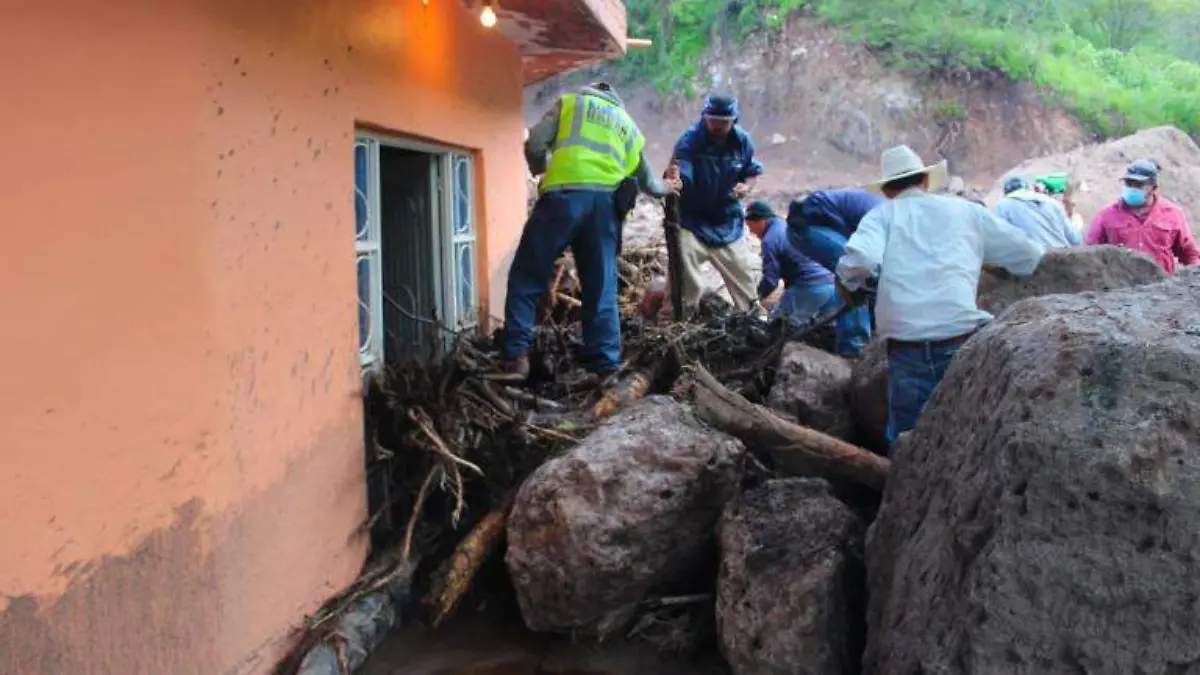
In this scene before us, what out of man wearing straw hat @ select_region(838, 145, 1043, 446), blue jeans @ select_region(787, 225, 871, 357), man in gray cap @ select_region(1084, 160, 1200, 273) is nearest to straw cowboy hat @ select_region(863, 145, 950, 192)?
man wearing straw hat @ select_region(838, 145, 1043, 446)

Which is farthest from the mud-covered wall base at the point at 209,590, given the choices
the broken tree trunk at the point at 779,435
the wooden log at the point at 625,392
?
the broken tree trunk at the point at 779,435

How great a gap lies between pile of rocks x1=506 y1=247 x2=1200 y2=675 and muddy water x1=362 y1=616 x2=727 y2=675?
0.10 metres

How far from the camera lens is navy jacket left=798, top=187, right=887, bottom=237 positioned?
6.30 m

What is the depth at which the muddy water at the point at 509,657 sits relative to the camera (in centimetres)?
412

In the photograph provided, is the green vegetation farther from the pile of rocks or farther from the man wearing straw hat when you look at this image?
the pile of rocks

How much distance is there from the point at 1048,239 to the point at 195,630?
18.7 ft

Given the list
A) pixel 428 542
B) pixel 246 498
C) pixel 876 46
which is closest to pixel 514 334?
pixel 428 542

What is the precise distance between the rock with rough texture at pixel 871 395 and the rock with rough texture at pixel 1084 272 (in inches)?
24.7

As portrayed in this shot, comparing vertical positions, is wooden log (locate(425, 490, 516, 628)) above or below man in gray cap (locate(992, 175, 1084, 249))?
below

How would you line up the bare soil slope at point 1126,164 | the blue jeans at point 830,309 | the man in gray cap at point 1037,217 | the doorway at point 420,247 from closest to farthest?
the doorway at point 420,247 < the blue jeans at point 830,309 < the man in gray cap at point 1037,217 < the bare soil slope at point 1126,164

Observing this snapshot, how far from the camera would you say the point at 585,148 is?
17.5ft

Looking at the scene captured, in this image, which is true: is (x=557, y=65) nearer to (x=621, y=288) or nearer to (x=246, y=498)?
(x=621, y=288)

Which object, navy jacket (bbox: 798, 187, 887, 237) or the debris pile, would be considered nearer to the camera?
the debris pile

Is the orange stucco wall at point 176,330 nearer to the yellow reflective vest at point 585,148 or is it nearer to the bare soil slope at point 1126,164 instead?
the yellow reflective vest at point 585,148
